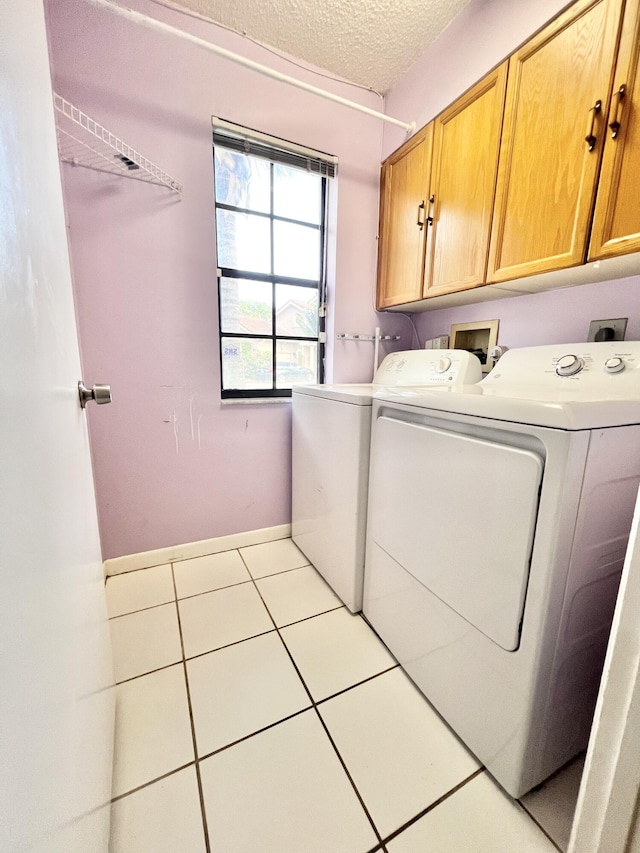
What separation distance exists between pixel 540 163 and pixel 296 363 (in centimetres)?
139

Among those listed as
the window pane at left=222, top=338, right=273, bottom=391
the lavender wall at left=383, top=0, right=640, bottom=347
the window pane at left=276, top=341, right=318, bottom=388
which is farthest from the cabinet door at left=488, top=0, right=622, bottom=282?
the window pane at left=222, top=338, right=273, bottom=391

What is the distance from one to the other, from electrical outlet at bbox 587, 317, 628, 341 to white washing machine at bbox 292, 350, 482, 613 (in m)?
0.47

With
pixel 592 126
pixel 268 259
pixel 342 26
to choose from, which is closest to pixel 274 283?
pixel 268 259

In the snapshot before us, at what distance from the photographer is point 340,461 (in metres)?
1.40

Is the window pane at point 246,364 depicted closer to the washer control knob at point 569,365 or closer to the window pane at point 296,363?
the window pane at point 296,363

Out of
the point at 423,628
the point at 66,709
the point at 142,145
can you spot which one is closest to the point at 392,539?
the point at 423,628

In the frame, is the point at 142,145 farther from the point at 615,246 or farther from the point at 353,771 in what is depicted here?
the point at 353,771

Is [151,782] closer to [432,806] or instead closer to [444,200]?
[432,806]

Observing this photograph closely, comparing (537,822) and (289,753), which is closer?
(537,822)

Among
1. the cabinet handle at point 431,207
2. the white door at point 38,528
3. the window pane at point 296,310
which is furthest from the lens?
the window pane at point 296,310

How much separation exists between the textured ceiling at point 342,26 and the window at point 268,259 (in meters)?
0.41

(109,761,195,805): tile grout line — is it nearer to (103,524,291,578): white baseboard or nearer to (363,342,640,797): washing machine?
(363,342,640,797): washing machine

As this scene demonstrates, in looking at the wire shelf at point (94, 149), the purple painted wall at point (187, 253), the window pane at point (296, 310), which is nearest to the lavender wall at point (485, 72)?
the purple painted wall at point (187, 253)

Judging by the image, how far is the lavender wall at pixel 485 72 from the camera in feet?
3.96
